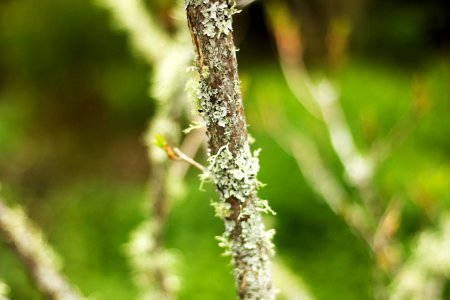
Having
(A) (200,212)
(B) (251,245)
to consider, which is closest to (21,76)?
(A) (200,212)

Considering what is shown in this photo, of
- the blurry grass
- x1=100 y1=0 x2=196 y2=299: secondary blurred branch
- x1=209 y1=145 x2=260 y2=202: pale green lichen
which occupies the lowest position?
x1=209 y1=145 x2=260 y2=202: pale green lichen

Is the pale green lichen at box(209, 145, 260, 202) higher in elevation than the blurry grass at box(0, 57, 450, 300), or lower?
lower

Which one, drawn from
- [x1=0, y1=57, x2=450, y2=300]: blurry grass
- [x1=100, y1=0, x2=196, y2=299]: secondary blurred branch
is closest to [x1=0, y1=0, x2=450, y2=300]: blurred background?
[x1=0, y1=57, x2=450, y2=300]: blurry grass

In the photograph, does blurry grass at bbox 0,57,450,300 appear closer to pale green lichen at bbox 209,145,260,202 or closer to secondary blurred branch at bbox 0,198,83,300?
secondary blurred branch at bbox 0,198,83,300

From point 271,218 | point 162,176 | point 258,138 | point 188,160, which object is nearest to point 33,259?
point 162,176

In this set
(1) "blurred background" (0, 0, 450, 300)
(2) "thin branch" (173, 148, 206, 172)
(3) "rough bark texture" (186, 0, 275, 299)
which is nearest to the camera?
(3) "rough bark texture" (186, 0, 275, 299)

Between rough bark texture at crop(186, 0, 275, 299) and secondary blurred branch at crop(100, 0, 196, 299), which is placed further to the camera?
secondary blurred branch at crop(100, 0, 196, 299)

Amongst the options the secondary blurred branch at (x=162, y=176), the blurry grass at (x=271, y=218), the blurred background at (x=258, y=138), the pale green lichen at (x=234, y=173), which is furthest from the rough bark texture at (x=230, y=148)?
the blurry grass at (x=271, y=218)
